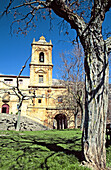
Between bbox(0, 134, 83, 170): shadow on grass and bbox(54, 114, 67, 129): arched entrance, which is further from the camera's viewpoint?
bbox(54, 114, 67, 129): arched entrance

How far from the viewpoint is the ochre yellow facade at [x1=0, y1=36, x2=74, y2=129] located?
2553 centimetres

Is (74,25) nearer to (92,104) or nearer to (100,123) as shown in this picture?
(92,104)

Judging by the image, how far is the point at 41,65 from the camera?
2842 centimetres

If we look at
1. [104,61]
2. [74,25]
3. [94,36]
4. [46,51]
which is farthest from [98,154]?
[46,51]

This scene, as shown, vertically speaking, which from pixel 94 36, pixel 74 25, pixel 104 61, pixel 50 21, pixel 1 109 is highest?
pixel 50 21

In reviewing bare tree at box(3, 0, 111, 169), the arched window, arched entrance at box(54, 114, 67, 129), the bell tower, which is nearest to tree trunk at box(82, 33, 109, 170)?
bare tree at box(3, 0, 111, 169)

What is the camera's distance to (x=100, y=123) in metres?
2.87

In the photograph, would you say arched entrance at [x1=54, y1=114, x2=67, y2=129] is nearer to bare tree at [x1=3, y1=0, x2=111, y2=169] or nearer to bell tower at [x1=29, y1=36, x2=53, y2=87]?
bell tower at [x1=29, y1=36, x2=53, y2=87]

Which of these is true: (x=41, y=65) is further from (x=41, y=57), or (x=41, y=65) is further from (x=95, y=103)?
(x=95, y=103)

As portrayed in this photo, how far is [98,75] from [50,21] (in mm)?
3264

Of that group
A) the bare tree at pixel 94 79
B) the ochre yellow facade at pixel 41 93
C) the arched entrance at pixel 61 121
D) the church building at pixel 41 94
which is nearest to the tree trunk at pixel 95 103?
the bare tree at pixel 94 79

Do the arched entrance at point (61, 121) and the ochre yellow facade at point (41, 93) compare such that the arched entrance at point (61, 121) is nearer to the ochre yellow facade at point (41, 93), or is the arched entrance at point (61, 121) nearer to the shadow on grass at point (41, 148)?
the ochre yellow facade at point (41, 93)

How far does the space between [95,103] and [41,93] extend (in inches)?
969

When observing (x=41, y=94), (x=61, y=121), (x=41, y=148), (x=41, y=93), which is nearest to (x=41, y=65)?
(x=41, y=93)
